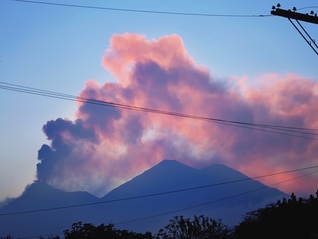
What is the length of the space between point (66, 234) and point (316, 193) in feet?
82.7

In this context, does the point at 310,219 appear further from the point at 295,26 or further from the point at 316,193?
the point at 295,26

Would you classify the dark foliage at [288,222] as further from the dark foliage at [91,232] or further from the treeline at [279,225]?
the dark foliage at [91,232]

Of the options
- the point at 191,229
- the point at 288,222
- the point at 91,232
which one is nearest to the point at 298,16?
the point at 288,222

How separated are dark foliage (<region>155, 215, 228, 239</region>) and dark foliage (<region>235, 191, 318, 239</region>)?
16.3m

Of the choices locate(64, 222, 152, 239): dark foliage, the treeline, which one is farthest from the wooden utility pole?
locate(64, 222, 152, 239): dark foliage

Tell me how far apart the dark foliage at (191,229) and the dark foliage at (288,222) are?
1630cm

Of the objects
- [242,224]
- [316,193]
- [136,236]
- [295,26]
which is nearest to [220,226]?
[136,236]

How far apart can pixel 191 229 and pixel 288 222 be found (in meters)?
20.9

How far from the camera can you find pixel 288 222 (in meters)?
32.7

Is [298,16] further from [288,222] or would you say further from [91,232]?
[91,232]

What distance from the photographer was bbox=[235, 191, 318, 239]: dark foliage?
31875 millimetres

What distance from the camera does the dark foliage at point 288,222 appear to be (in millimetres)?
31875

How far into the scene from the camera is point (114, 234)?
154 feet

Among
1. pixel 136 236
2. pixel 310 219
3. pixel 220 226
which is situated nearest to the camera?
pixel 310 219
